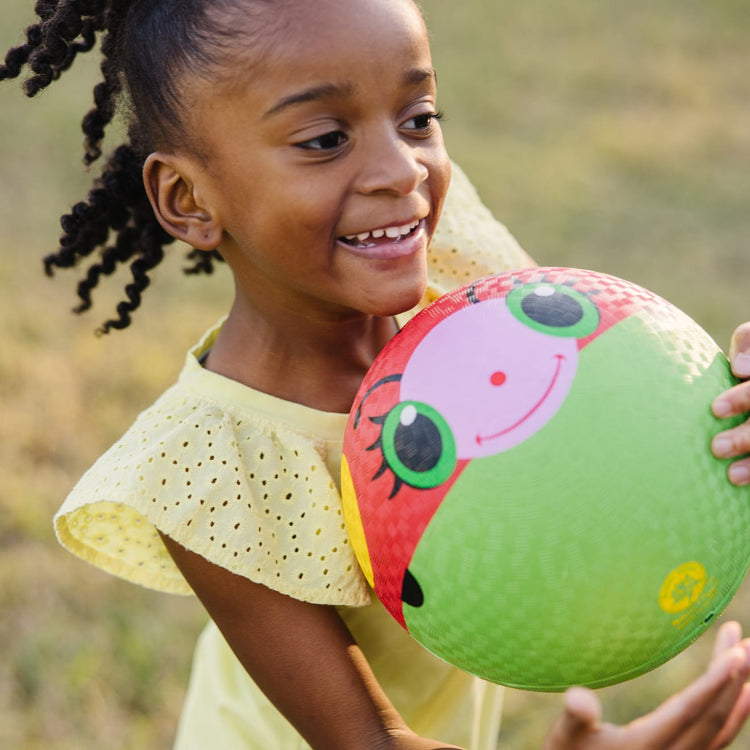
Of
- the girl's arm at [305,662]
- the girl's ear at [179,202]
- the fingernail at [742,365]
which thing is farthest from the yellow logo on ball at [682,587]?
the girl's ear at [179,202]

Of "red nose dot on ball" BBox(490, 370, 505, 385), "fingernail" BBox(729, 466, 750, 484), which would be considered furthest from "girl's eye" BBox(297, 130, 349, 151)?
"fingernail" BBox(729, 466, 750, 484)

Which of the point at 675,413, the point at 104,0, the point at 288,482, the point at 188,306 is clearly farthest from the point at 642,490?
the point at 188,306

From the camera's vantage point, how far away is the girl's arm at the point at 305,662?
1888 mm

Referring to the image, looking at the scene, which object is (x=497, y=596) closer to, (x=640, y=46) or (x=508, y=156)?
(x=508, y=156)

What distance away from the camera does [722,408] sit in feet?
5.40

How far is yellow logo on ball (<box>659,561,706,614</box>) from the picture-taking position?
5.25 ft

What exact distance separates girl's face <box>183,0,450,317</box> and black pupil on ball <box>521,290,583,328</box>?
0.89 feet

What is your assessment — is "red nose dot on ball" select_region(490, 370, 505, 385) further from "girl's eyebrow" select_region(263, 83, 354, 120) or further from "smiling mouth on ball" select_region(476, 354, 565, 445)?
"girl's eyebrow" select_region(263, 83, 354, 120)

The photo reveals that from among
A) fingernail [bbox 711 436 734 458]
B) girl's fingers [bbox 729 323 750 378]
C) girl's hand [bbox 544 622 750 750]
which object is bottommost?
girl's hand [bbox 544 622 750 750]

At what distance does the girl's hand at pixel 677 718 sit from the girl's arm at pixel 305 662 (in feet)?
1.45

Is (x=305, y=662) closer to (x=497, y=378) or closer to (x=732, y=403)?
(x=497, y=378)

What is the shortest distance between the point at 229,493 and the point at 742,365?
91 centimetres

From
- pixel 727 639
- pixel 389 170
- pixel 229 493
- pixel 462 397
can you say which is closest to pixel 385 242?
pixel 389 170

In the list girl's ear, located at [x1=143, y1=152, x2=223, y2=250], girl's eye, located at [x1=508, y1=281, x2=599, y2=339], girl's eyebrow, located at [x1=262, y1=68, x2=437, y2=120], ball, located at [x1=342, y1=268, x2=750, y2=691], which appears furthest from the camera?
girl's ear, located at [x1=143, y1=152, x2=223, y2=250]
